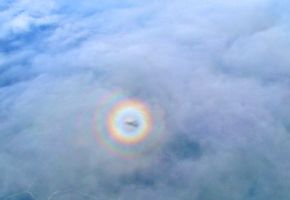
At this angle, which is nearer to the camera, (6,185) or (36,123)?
(6,185)

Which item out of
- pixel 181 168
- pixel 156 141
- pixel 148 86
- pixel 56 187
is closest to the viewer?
pixel 56 187

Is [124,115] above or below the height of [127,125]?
above

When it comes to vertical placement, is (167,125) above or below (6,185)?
above

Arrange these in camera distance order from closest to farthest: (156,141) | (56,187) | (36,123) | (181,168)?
(56,187) → (181,168) → (156,141) → (36,123)

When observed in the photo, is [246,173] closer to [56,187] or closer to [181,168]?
[181,168]

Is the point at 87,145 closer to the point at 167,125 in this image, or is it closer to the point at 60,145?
the point at 60,145

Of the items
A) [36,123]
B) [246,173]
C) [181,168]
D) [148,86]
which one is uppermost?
[148,86]

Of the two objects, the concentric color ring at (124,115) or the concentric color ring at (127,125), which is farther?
the concentric color ring at (124,115)

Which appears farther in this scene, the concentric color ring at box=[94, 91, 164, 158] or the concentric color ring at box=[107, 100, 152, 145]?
the concentric color ring at box=[107, 100, 152, 145]

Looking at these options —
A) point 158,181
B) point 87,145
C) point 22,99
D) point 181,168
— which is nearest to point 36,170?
point 87,145

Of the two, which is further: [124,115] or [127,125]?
[124,115]
